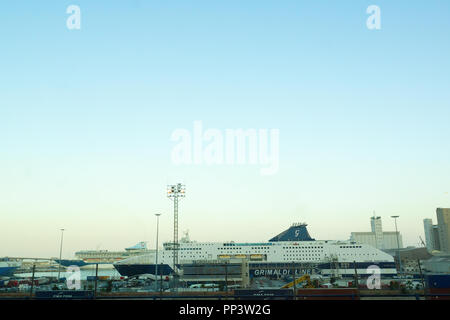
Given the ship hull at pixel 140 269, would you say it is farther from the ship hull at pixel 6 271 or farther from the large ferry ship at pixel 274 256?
the ship hull at pixel 6 271

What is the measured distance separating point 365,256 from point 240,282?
5428 centimetres

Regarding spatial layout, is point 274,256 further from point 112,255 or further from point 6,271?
point 112,255

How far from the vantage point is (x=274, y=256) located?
317 ft

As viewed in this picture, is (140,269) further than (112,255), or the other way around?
(112,255)

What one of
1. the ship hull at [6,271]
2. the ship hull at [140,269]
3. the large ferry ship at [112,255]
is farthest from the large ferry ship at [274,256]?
the large ferry ship at [112,255]

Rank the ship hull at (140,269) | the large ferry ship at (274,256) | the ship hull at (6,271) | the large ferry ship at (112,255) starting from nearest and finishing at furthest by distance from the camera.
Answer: the ship hull at (140,269)
the large ferry ship at (274,256)
the ship hull at (6,271)
the large ferry ship at (112,255)

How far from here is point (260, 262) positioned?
302 ft

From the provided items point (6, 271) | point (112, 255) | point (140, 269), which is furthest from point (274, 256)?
point (112, 255)

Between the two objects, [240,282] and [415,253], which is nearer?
[240,282]

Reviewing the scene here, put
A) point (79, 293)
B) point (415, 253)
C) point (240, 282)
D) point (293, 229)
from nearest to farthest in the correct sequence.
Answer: point (79, 293)
point (240, 282)
point (293, 229)
point (415, 253)

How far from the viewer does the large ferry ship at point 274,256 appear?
9050 cm
